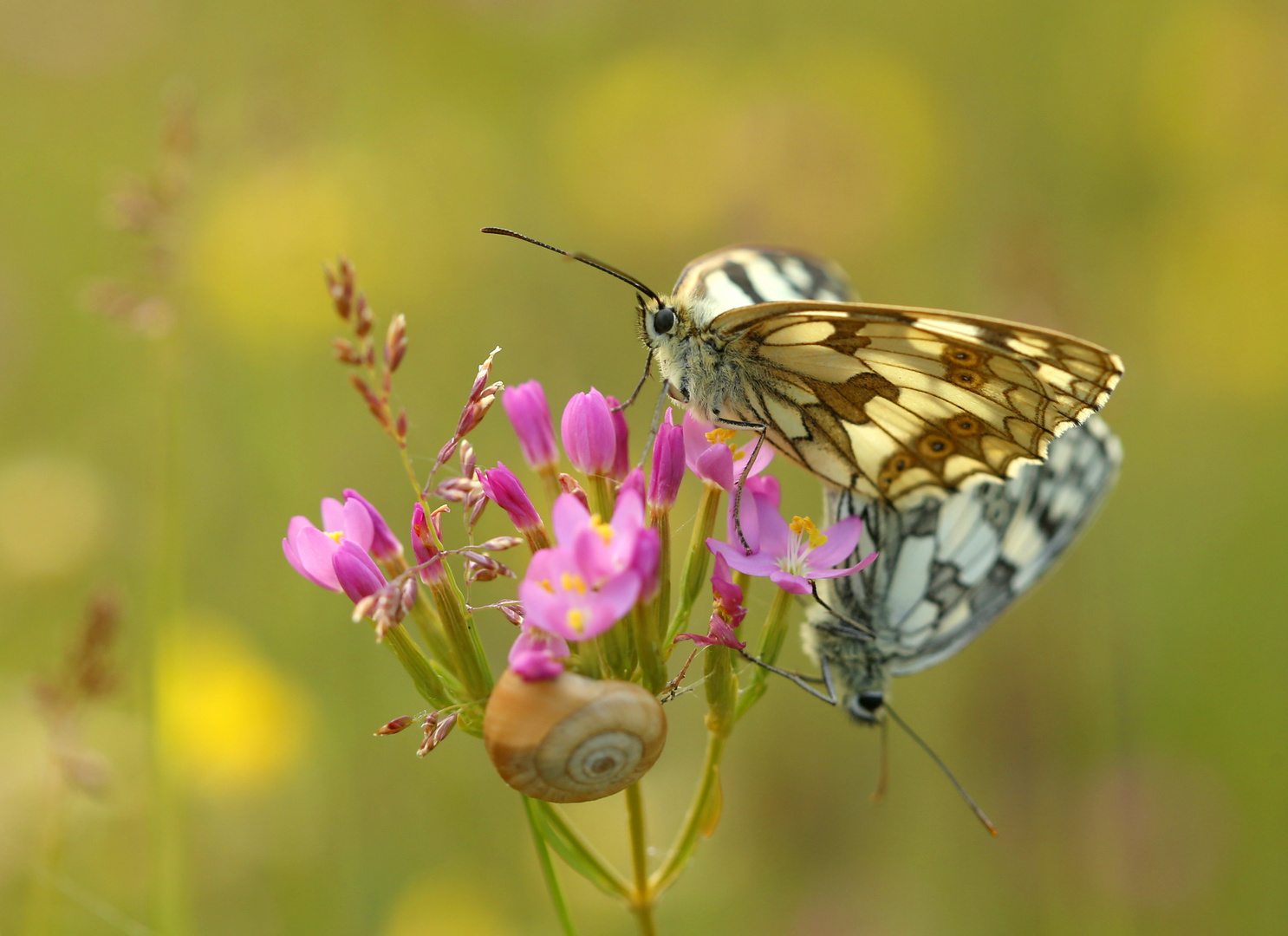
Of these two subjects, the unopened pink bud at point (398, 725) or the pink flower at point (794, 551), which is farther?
the pink flower at point (794, 551)

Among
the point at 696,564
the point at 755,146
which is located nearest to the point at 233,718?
the point at 696,564

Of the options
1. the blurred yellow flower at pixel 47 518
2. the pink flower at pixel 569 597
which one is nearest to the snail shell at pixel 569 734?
the pink flower at pixel 569 597

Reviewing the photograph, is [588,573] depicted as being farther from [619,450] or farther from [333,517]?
[333,517]

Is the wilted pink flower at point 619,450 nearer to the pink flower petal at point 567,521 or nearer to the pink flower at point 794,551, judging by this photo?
the pink flower at point 794,551

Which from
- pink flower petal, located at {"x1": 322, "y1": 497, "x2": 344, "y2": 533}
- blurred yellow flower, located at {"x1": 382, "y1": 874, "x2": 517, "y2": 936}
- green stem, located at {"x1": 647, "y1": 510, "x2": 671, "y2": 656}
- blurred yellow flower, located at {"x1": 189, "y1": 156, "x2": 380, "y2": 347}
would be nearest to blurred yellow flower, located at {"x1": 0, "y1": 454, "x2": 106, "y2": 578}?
blurred yellow flower, located at {"x1": 189, "y1": 156, "x2": 380, "y2": 347}

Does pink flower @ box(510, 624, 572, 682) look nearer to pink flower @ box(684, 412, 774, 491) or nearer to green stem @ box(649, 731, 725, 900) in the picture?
green stem @ box(649, 731, 725, 900)

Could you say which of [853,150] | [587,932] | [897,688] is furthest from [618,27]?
[587,932]
